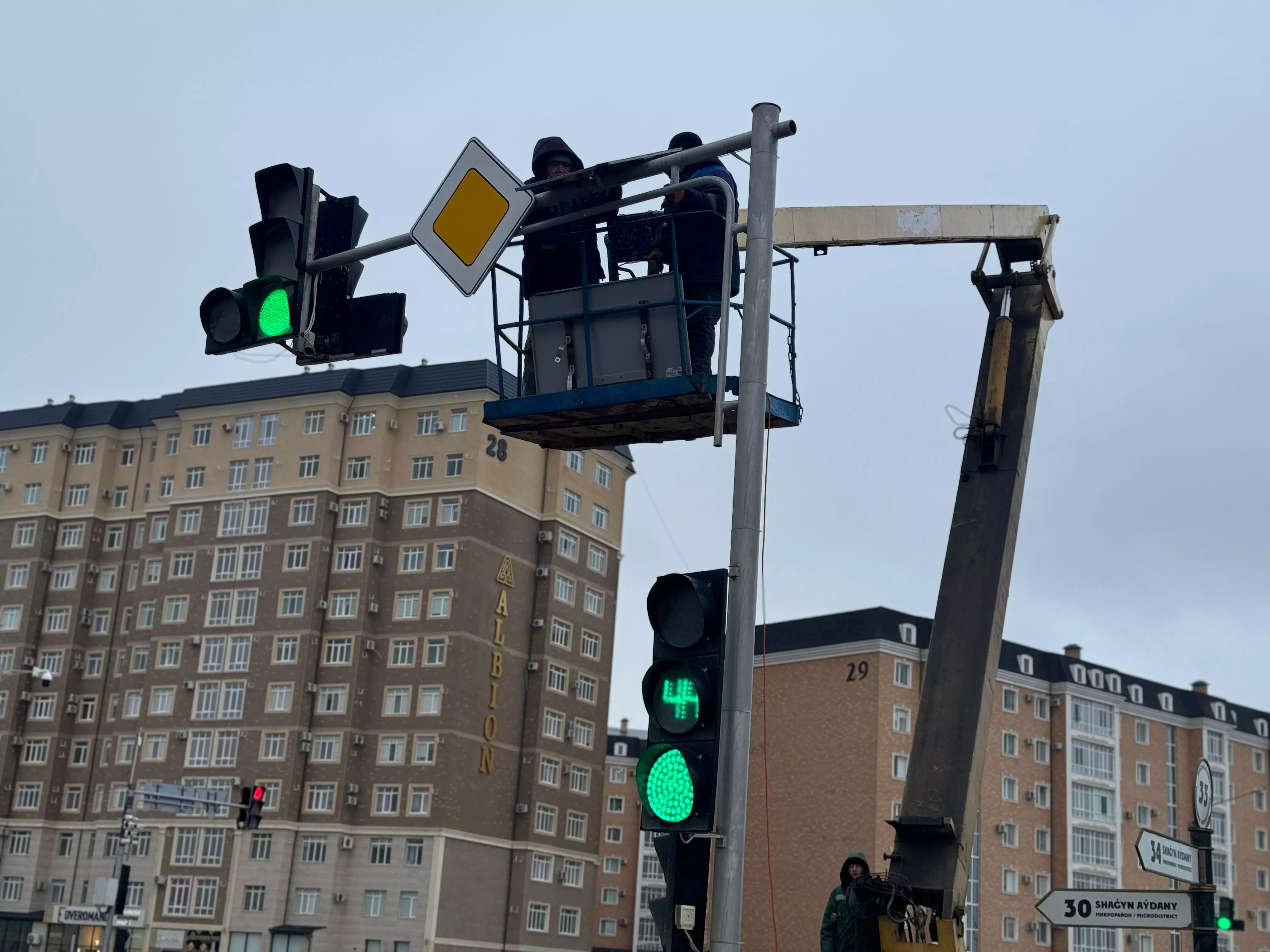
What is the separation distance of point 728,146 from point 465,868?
61060 mm

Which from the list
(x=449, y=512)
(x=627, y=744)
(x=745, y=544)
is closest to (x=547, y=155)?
(x=745, y=544)

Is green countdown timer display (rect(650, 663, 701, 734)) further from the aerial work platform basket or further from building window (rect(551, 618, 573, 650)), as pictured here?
building window (rect(551, 618, 573, 650))

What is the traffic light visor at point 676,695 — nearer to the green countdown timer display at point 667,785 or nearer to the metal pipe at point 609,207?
the green countdown timer display at point 667,785

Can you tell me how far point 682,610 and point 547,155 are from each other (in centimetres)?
369

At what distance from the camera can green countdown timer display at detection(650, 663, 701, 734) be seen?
271 inches

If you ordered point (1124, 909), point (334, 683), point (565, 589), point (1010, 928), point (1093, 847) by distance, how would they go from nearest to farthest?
point (1124, 909) < point (334, 683) < point (565, 589) < point (1010, 928) < point (1093, 847)

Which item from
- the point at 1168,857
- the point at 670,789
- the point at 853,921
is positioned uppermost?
the point at 1168,857

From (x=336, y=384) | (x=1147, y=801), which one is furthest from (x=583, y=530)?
(x=1147, y=801)

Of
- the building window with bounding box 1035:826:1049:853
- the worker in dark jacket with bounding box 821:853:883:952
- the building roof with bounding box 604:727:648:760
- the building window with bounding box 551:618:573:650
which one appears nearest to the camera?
the worker in dark jacket with bounding box 821:853:883:952

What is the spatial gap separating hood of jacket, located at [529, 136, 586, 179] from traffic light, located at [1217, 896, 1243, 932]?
911 centimetres

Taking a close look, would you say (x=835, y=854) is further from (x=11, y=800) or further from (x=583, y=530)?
(x=11, y=800)

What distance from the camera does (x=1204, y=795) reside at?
1373 cm

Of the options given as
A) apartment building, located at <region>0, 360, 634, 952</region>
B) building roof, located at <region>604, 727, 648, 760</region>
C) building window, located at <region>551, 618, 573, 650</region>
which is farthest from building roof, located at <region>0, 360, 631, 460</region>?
building roof, located at <region>604, 727, 648, 760</region>

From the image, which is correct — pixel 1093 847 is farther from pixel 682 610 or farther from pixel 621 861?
pixel 682 610
